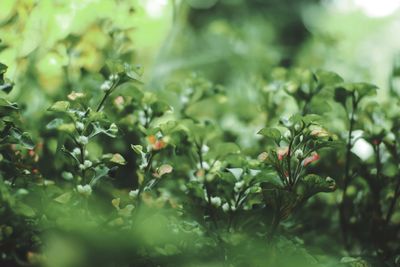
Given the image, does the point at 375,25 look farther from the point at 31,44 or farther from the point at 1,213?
the point at 1,213

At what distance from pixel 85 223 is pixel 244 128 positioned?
0.81m

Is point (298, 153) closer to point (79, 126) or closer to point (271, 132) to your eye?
point (271, 132)

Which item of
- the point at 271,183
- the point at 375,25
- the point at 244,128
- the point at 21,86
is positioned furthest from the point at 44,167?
the point at 375,25

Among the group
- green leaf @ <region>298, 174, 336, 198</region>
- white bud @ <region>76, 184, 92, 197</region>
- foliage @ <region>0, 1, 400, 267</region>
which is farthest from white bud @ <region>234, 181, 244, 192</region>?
white bud @ <region>76, 184, 92, 197</region>

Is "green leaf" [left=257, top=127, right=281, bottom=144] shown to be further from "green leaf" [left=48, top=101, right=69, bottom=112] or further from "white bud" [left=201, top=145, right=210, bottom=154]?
"green leaf" [left=48, top=101, right=69, bottom=112]

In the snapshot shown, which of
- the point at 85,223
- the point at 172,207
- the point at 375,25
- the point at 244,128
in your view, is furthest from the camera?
the point at 375,25

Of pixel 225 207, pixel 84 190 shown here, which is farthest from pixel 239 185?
pixel 84 190

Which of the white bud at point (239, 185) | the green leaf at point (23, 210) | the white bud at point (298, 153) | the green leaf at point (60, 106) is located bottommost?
the green leaf at point (23, 210)

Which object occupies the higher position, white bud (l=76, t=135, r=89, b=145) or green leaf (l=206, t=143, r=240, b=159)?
green leaf (l=206, t=143, r=240, b=159)

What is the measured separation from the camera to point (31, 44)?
1.14 m

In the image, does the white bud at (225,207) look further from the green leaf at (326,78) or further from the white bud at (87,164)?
the green leaf at (326,78)

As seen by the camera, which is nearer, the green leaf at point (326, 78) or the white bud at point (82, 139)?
the white bud at point (82, 139)

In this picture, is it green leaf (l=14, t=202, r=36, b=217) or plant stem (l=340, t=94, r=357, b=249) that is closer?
green leaf (l=14, t=202, r=36, b=217)

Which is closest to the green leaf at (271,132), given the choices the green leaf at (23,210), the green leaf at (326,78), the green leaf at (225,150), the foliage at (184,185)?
the foliage at (184,185)
